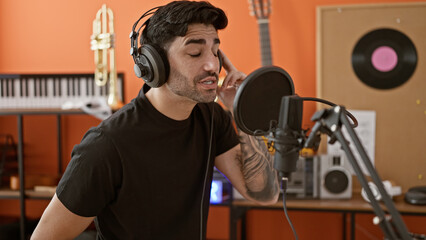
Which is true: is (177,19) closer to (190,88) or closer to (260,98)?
→ (190,88)

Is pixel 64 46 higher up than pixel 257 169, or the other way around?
pixel 64 46

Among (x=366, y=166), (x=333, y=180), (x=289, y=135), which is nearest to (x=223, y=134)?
(x=289, y=135)

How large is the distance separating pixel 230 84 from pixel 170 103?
20 cm

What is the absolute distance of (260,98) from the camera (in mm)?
933

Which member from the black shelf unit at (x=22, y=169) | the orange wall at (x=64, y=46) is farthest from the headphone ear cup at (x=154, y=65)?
the orange wall at (x=64, y=46)

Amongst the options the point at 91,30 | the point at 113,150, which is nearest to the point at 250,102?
the point at 113,150

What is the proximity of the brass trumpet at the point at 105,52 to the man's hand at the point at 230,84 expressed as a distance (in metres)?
1.60

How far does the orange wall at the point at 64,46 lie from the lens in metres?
3.15

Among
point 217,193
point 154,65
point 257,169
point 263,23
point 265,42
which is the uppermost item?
point 263,23

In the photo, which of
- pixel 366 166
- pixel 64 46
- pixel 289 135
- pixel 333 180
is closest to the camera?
pixel 366 166

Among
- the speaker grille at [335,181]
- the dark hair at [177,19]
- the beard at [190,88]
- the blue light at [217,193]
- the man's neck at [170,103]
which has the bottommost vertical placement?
the blue light at [217,193]

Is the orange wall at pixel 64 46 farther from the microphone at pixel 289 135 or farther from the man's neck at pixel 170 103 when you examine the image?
the microphone at pixel 289 135

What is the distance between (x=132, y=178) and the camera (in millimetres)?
1356

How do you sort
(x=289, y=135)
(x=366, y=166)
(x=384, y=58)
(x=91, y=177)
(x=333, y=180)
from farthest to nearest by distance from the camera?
(x=384, y=58)
(x=333, y=180)
(x=91, y=177)
(x=289, y=135)
(x=366, y=166)
